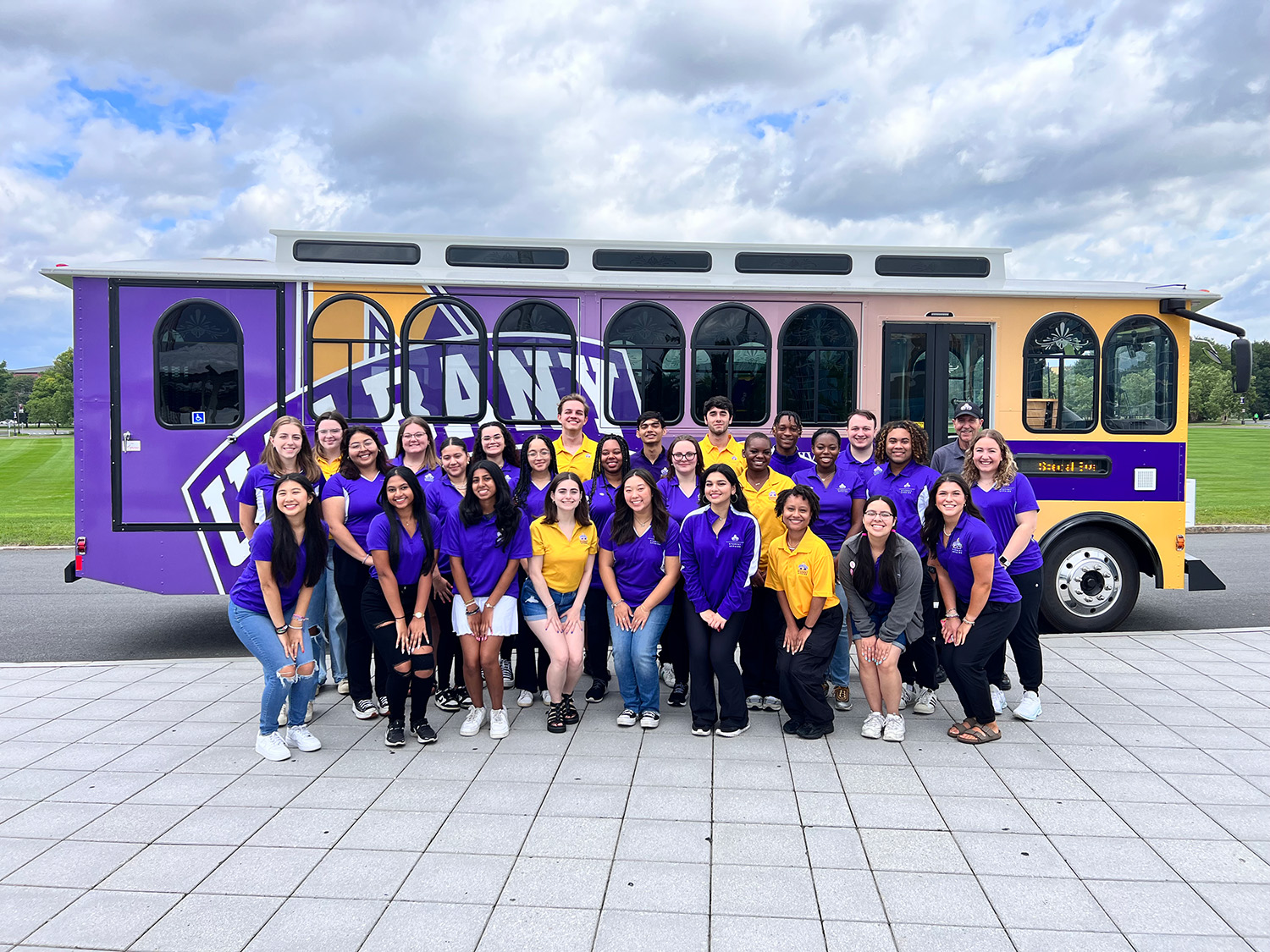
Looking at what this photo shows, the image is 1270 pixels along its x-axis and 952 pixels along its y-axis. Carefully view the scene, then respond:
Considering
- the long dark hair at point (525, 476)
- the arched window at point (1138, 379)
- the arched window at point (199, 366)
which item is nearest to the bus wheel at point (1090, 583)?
the arched window at point (1138, 379)

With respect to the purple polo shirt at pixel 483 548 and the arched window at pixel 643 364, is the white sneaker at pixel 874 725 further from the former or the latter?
the arched window at pixel 643 364

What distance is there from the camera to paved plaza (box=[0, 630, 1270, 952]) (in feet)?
9.99

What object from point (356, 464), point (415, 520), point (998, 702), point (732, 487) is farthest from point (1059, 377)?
point (356, 464)

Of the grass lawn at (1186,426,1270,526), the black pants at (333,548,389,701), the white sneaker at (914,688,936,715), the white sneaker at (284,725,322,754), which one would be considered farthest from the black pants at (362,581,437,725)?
the grass lawn at (1186,426,1270,526)

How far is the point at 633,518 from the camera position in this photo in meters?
5.11

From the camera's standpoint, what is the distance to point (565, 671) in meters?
5.10

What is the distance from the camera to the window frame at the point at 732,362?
707 centimetres

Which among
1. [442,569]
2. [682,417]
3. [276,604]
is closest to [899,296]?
[682,417]

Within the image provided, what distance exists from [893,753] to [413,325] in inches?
189

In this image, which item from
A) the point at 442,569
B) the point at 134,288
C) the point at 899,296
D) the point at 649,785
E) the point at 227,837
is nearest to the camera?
the point at 227,837

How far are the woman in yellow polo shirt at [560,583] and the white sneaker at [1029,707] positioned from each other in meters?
2.72

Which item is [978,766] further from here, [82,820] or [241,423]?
[241,423]

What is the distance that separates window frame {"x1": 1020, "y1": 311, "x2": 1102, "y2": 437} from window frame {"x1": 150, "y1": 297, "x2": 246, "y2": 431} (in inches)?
255

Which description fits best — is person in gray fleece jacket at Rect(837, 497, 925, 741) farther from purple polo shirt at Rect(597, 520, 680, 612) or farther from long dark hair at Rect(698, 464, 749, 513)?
purple polo shirt at Rect(597, 520, 680, 612)
